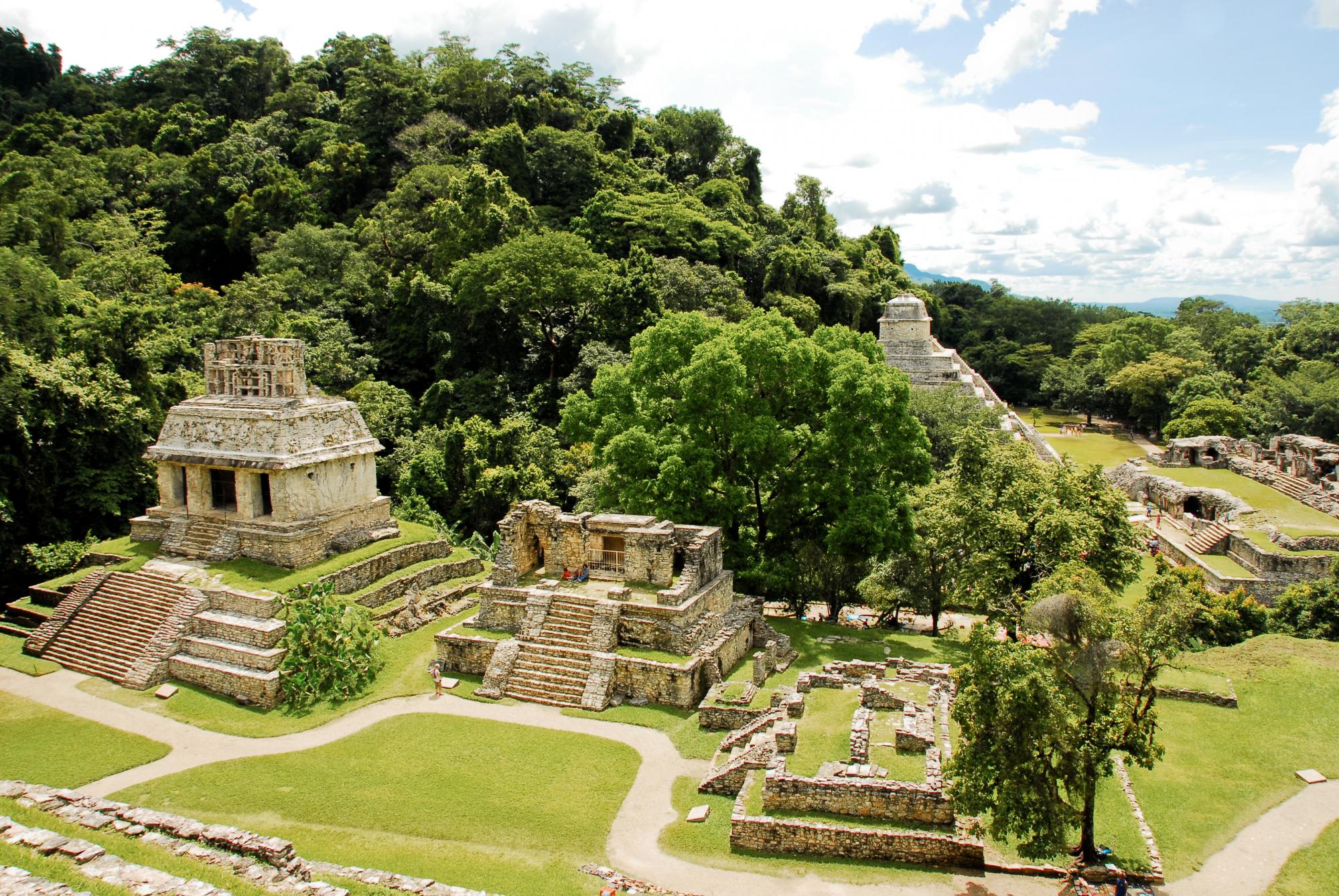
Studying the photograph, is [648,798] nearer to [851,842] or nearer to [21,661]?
[851,842]

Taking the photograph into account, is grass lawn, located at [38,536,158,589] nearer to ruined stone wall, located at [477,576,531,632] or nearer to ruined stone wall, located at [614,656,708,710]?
ruined stone wall, located at [477,576,531,632]

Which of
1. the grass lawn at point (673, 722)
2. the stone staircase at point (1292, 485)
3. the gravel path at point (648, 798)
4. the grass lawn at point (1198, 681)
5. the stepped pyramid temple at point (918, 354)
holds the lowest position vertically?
the gravel path at point (648, 798)

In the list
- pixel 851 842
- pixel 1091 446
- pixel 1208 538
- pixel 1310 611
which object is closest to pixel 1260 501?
pixel 1208 538

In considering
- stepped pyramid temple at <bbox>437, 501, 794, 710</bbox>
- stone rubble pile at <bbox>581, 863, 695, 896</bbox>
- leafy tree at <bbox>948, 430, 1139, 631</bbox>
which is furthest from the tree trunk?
stepped pyramid temple at <bbox>437, 501, 794, 710</bbox>

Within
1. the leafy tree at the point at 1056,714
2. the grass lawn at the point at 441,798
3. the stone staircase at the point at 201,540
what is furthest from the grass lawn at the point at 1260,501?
the stone staircase at the point at 201,540

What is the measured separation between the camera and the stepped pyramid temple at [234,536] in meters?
19.3

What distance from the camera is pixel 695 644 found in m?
18.3

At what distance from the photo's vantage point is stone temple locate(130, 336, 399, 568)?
22.0 m

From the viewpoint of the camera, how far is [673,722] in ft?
55.1

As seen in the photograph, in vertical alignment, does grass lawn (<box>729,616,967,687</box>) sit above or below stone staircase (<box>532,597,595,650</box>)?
below

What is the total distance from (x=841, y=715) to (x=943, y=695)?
217 cm

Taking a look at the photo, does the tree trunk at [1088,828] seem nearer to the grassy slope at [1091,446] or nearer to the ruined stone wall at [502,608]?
the ruined stone wall at [502,608]

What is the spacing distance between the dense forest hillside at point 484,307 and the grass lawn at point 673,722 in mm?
5958

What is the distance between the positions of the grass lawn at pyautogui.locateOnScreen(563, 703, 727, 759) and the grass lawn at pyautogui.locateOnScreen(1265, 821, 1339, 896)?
841cm
